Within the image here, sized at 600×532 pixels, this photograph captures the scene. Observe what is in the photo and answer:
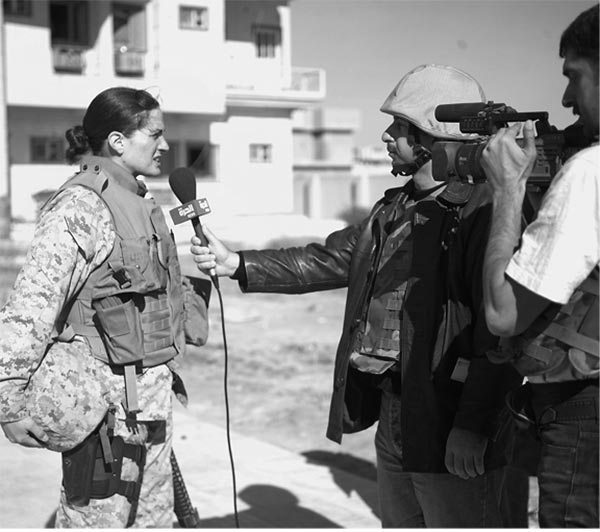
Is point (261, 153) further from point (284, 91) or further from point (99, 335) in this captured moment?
point (99, 335)

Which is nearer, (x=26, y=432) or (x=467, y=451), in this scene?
(x=467, y=451)

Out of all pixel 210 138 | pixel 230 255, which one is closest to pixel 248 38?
pixel 210 138

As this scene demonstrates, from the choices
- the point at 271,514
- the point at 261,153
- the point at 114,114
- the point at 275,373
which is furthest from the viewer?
the point at 261,153

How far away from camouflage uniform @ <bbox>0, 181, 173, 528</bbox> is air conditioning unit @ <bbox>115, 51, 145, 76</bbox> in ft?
71.3

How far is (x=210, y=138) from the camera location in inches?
995

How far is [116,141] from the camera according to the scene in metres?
3.32

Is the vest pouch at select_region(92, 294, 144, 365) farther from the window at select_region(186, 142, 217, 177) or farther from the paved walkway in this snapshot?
the window at select_region(186, 142, 217, 177)

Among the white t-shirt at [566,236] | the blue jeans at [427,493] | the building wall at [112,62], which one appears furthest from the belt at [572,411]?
the building wall at [112,62]

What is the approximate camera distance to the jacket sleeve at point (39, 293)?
9.66ft

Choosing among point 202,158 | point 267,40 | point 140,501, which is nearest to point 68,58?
point 202,158

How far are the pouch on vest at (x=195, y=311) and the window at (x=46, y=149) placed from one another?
66.0ft

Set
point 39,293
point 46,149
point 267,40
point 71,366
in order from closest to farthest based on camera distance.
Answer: point 39,293
point 71,366
point 46,149
point 267,40

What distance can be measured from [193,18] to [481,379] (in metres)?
23.0

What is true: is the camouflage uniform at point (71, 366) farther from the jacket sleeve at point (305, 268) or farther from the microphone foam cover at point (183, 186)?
the jacket sleeve at point (305, 268)
